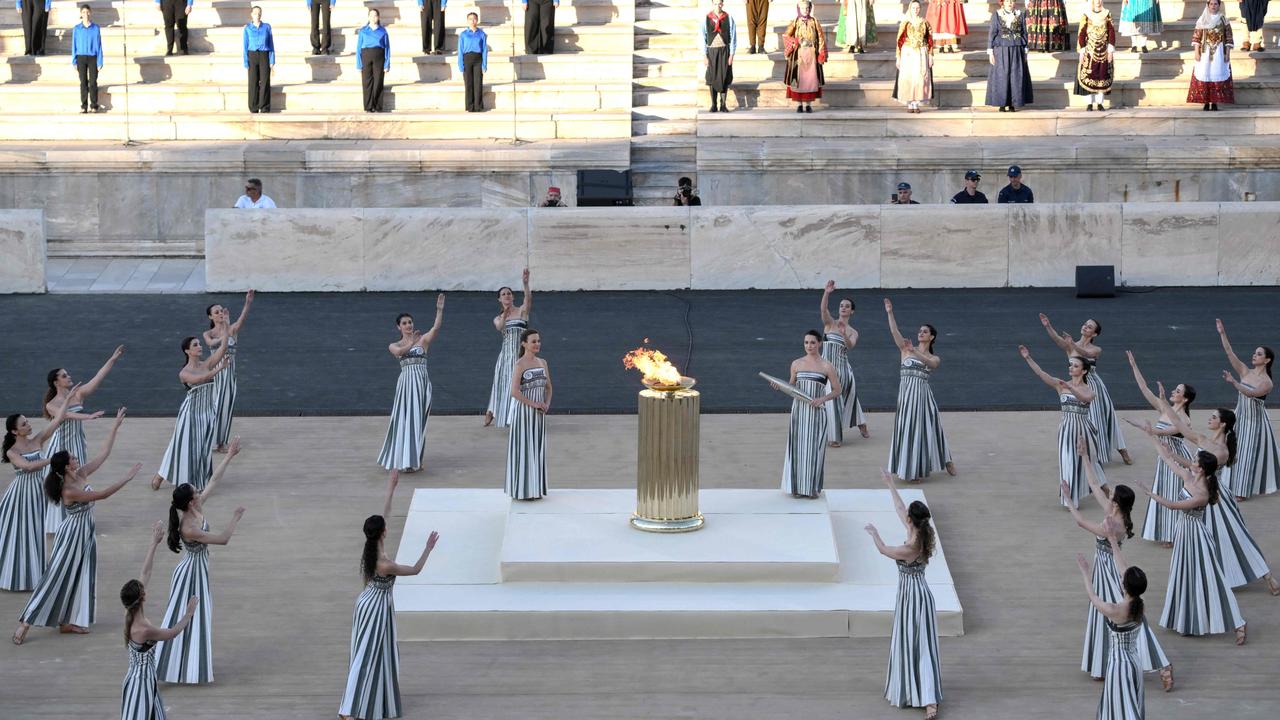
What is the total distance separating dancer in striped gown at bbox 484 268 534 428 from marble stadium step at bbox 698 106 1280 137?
1175 cm

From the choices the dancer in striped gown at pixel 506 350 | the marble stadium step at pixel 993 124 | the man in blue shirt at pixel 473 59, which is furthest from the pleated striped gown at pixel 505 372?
the man in blue shirt at pixel 473 59

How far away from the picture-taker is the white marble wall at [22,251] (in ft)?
70.4

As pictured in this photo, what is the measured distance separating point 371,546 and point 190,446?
4.83m

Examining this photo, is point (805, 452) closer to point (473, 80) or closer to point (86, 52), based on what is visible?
point (473, 80)

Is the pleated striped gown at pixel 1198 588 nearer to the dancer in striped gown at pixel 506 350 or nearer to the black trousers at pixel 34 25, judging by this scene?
the dancer in striped gown at pixel 506 350

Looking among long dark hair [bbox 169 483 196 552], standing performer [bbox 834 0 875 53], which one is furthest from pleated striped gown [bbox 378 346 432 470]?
standing performer [bbox 834 0 875 53]

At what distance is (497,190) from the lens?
26203mm

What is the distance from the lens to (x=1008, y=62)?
1069 inches

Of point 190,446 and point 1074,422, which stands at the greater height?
point 1074,422

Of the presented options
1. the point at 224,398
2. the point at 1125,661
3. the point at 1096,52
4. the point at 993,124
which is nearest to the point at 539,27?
the point at 993,124

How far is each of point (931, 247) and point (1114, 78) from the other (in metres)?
8.46

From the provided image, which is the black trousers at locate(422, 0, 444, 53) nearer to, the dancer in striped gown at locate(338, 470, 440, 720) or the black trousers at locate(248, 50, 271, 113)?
the black trousers at locate(248, 50, 271, 113)

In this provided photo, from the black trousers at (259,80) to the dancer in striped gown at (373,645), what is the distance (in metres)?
18.9

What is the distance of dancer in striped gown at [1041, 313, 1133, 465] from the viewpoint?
14.0 m
